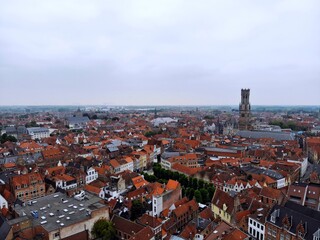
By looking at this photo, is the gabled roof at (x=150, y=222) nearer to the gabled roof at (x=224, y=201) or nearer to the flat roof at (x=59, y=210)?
the flat roof at (x=59, y=210)

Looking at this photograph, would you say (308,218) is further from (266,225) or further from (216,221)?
(216,221)

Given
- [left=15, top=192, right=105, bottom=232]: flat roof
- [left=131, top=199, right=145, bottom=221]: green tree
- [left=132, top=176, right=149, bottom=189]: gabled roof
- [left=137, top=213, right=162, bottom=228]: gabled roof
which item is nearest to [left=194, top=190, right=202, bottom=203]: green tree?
[left=131, top=199, right=145, bottom=221]: green tree

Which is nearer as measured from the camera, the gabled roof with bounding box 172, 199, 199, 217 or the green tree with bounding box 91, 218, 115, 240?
the green tree with bounding box 91, 218, 115, 240

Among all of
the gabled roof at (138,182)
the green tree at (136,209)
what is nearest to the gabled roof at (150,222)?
the green tree at (136,209)

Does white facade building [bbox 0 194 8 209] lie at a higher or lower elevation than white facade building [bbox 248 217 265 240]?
higher

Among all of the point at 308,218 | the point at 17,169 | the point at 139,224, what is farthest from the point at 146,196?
the point at 17,169

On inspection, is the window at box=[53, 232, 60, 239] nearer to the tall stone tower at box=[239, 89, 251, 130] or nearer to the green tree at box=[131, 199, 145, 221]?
the green tree at box=[131, 199, 145, 221]
